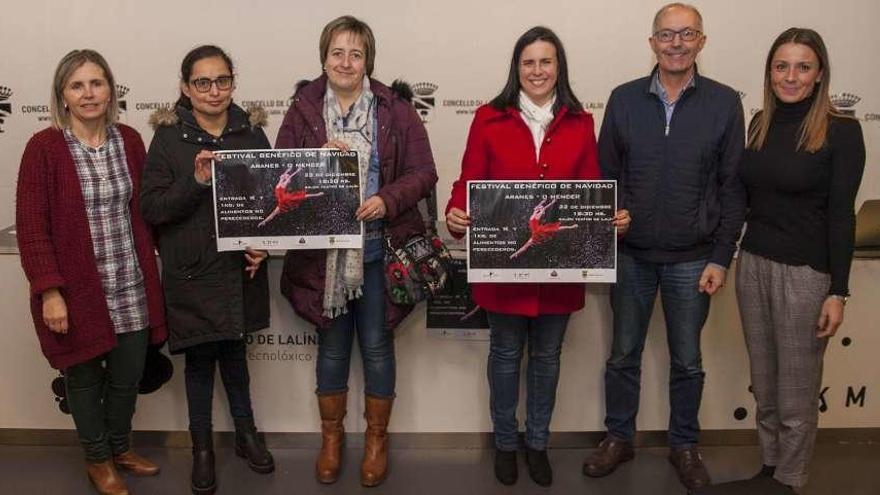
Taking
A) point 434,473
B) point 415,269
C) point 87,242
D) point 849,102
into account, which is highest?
point 849,102

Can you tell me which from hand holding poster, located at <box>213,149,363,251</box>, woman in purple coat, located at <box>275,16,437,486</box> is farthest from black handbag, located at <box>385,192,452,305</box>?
hand holding poster, located at <box>213,149,363,251</box>

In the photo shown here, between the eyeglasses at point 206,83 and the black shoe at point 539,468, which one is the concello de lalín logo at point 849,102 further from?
the eyeglasses at point 206,83

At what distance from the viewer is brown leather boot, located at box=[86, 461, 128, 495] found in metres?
2.83

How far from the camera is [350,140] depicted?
8.43ft

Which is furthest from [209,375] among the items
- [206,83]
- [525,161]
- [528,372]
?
[525,161]

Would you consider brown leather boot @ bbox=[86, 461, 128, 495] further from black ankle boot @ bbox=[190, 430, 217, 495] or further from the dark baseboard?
the dark baseboard

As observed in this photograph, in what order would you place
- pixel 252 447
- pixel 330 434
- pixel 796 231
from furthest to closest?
pixel 252 447 < pixel 330 434 < pixel 796 231

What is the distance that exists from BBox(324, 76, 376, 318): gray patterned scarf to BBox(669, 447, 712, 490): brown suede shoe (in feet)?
4.74

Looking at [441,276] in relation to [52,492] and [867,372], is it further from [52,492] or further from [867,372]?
[867,372]

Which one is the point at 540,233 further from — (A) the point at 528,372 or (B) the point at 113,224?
(B) the point at 113,224

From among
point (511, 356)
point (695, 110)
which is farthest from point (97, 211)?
point (695, 110)

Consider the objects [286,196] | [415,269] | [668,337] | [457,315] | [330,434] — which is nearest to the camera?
[286,196]

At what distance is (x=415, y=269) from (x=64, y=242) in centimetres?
118

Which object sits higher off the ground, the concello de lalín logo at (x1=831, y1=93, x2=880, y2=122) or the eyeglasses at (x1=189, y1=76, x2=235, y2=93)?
the eyeglasses at (x1=189, y1=76, x2=235, y2=93)
